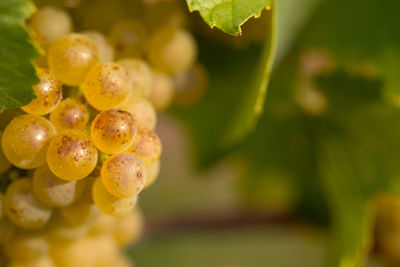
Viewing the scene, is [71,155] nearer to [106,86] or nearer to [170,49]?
[106,86]

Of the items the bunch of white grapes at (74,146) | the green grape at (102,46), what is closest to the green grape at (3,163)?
the bunch of white grapes at (74,146)

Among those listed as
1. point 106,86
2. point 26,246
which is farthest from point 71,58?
point 26,246

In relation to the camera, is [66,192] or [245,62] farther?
[245,62]

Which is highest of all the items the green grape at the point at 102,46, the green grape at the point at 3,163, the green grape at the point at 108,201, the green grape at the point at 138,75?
the green grape at the point at 102,46

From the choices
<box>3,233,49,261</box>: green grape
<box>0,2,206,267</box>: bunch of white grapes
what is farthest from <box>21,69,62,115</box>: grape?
<box>3,233,49,261</box>: green grape

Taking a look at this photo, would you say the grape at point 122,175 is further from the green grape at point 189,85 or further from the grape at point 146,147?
the green grape at point 189,85

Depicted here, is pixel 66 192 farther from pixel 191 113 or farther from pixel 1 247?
pixel 191 113

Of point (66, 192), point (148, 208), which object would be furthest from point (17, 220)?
point (148, 208)
